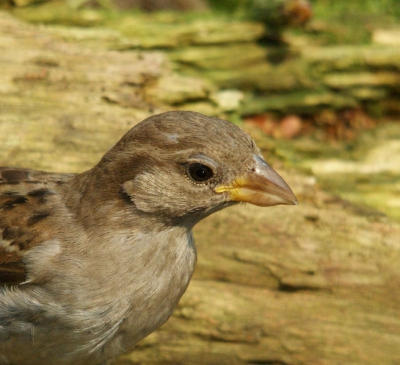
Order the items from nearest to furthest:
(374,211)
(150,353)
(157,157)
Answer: (157,157)
(150,353)
(374,211)

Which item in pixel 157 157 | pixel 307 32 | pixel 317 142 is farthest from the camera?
pixel 307 32

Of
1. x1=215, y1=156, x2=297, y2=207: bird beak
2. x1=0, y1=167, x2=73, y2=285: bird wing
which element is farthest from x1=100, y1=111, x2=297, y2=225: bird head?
x1=0, y1=167, x2=73, y2=285: bird wing

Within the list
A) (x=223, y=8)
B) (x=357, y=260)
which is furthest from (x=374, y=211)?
(x=223, y=8)

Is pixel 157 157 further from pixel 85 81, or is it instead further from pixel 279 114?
pixel 279 114

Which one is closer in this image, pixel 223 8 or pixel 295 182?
pixel 295 182

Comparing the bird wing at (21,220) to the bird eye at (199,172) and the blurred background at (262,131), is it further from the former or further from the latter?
the blurred background at (262,131)

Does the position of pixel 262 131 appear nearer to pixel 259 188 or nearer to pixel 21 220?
pixel 259 188

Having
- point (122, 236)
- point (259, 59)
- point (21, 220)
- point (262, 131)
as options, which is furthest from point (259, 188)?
point (259, 59)
